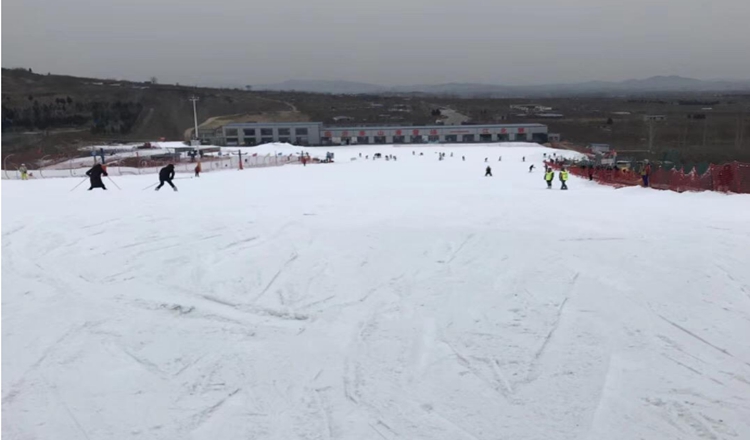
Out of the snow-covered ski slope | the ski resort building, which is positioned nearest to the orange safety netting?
the snow-covered ski slope

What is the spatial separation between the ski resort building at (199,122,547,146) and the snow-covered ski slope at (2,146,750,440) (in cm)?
9039

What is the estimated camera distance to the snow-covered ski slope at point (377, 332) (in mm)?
4555

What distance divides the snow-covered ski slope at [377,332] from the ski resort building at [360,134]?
90.4 m

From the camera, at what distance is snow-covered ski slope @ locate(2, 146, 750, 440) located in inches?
179

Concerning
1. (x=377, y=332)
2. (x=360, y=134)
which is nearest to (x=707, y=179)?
(x=377, y=332)

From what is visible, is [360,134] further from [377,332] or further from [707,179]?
[377,332]

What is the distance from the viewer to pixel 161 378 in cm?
514

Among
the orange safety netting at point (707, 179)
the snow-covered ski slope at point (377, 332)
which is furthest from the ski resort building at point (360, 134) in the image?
the snow-covered ski slope at point (377, 332)

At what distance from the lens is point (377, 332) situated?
6070mm

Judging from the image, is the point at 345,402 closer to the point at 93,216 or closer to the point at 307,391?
the point at 307,391

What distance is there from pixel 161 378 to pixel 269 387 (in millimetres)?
1032

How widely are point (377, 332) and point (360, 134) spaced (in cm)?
9705

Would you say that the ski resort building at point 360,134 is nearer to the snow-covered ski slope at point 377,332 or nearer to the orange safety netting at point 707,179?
the orange safety netting at point 707,179

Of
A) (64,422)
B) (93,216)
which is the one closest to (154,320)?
(64,422)
